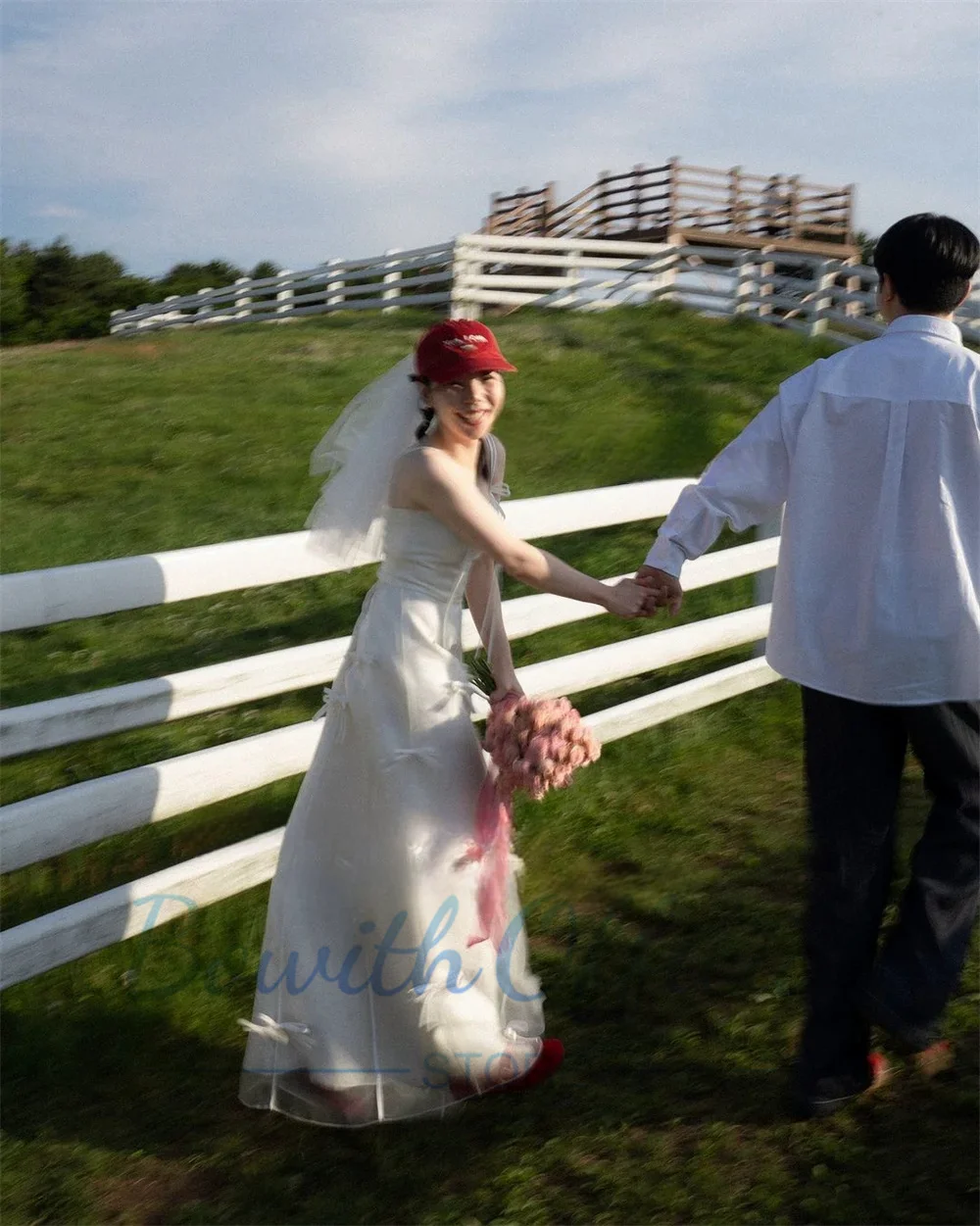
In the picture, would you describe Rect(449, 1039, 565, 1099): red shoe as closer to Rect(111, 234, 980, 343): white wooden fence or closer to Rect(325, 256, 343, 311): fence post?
Rect(111, 234, 980, 343): white wooden fence

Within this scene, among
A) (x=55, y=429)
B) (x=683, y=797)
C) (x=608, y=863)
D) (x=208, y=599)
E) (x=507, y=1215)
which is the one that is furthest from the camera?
(x=55, y=429)

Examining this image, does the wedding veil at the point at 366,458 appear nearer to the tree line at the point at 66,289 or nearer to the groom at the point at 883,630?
the groom at the point at 883,630

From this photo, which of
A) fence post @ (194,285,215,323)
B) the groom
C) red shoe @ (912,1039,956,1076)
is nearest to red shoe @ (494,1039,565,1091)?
the groom

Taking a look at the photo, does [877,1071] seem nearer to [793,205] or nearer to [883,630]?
[883,630]

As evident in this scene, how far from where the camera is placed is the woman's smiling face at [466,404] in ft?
10.1

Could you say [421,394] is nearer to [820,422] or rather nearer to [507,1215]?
[820,422]

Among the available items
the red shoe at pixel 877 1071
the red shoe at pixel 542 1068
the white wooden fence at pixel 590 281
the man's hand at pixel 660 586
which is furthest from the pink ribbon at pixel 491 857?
the white wooden fence at pixel 590 281

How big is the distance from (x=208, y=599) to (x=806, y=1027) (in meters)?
4.82

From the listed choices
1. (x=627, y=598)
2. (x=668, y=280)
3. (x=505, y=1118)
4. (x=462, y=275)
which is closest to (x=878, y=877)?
(x=627, y=598)

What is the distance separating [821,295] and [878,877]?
15.3 meters

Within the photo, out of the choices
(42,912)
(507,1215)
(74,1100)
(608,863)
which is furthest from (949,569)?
(42,912)

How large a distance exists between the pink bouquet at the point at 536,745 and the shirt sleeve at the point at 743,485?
1.86 feet

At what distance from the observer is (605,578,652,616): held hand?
339 centimetres

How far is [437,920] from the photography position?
3.10 meters
